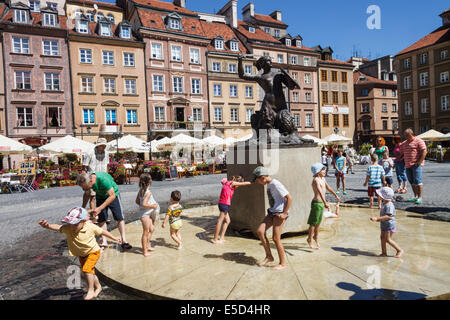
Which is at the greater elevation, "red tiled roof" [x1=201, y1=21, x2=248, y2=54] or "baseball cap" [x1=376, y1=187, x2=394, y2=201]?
"red tiled roof" [x1=201, y1=21, x2=248, y2=54]

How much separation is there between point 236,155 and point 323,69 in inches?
1686

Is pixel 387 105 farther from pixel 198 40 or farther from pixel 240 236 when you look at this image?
pixel 240 236

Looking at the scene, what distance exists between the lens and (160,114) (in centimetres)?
3338

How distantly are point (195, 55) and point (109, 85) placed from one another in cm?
1042

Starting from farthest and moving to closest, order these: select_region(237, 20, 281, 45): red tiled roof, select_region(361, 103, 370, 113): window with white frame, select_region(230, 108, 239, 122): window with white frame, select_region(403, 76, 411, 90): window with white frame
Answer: select_region(361, 103, 370, 113): window with white frame
select_region(403, 76, 411, 90): window with white frame
select_region(237, 20, 281, 45): red tiled roof
select_region(230, 108, 239, 122): window with white frame

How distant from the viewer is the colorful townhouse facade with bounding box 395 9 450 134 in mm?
37469

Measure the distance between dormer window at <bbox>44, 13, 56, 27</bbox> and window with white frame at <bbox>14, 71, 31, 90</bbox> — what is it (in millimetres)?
5096

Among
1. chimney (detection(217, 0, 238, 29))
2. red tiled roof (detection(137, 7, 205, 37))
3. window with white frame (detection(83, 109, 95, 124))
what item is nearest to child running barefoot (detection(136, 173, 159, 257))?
window with white frame (detection(83, 109, 95, 124))

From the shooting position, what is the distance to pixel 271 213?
400 centimetres

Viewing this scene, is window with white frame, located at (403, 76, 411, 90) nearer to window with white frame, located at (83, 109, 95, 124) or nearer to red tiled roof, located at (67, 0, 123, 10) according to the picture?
red tiled roof, located at (67, 0, 123, 10)

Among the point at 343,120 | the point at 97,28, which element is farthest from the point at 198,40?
the point at 343,120

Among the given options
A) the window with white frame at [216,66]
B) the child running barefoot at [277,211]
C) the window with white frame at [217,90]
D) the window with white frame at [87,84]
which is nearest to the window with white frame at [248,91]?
the window with white frame at [217,90]

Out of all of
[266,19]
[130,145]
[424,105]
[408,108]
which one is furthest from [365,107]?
[130,145]

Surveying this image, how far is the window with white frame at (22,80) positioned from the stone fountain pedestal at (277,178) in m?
29.2
